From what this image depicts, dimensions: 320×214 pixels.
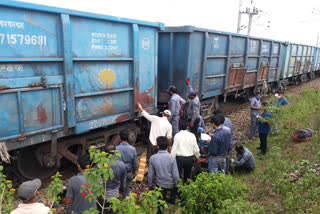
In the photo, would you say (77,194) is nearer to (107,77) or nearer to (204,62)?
(107,77)

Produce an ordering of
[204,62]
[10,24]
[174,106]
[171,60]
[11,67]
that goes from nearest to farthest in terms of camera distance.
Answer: [10,24], [11,67], [174,106], [171,60], [204,62]

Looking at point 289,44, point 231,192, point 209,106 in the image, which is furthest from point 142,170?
point 289,44

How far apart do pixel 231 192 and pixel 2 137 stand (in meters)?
3.23

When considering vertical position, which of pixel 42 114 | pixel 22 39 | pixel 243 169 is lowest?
pixel 243 169

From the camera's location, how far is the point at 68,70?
4043 mm

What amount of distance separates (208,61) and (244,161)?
3.71 m

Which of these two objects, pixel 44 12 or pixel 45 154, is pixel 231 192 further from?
pixel 44 12

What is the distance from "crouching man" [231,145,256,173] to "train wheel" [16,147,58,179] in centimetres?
376

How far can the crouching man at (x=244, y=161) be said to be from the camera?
198 inches

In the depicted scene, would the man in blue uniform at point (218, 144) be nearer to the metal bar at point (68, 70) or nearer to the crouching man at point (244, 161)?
the crouching man at point (244, 161)

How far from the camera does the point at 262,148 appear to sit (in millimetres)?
6199

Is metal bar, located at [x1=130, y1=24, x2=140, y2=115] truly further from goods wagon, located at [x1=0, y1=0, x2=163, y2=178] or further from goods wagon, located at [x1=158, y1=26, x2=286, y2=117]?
goods wagon, located at [x1=158, y1=26, x2=286, y2=117]

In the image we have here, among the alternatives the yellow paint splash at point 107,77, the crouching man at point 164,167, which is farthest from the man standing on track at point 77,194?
the yellow paint splash at point 107,77

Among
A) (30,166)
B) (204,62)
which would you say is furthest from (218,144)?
(204,62)
